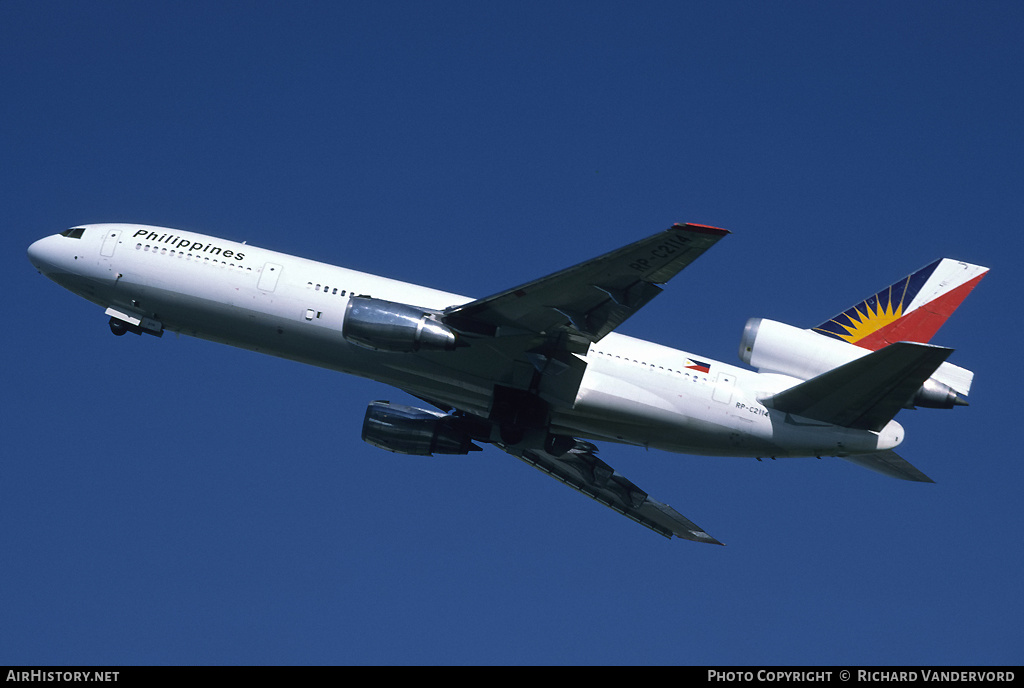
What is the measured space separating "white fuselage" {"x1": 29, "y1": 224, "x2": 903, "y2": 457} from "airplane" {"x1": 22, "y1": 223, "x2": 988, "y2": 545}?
50 millimetres

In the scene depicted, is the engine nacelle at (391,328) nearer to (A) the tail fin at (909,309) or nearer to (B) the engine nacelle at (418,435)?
(B) the engine nacelle at (418,435)

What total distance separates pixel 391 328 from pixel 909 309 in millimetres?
16797

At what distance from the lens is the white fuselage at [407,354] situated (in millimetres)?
29969

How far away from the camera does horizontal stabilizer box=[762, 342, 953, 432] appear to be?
2669 centimetres

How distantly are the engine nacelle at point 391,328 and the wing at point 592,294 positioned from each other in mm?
651

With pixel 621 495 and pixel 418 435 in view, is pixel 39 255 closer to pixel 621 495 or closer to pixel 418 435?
pixel 418 435

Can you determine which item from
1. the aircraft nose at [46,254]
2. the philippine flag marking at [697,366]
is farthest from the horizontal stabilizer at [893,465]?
the aircraft nose at [46,254]

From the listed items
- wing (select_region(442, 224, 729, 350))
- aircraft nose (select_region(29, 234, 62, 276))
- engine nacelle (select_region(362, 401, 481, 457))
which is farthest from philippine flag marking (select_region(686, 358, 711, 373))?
aircraft nose (select_region(29, 234, 62, 276))

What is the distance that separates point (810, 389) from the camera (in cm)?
2916

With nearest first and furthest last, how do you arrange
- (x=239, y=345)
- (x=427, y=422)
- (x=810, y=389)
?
(x=810, y=389)
(x=239, y=345)
(x=427, y=422)

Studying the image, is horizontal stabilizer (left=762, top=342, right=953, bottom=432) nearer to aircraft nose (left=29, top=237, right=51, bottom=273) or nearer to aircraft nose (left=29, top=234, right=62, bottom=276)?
aircraft nose (left=29, top=234, right=62, bottom=276)
